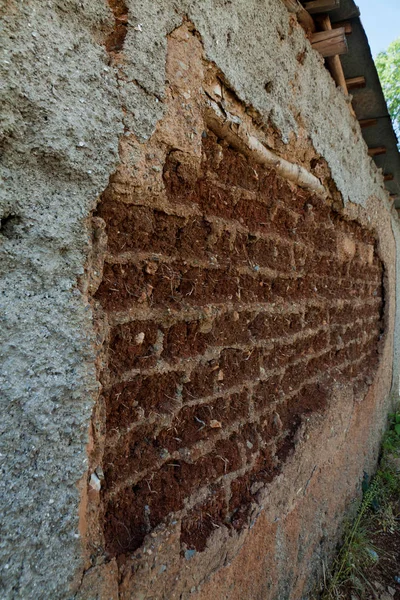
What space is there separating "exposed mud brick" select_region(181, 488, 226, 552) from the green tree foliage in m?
12.3

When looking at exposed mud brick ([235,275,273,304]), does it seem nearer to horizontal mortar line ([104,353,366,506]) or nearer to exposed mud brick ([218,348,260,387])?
exposed mud brick ([218,348,260,387])

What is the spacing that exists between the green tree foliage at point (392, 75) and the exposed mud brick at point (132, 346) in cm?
1231

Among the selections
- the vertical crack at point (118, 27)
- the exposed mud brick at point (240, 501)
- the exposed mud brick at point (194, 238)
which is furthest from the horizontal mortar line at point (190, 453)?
the vertical crack at point (118, 27)

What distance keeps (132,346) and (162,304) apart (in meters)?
0.18

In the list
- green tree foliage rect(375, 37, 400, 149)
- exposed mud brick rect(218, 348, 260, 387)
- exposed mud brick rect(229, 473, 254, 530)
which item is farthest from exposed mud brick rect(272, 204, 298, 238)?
green tree foliage rect(375, 37, 400, 149)

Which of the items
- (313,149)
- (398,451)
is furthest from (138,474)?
(398,451)

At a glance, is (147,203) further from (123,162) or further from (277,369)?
(277,369)

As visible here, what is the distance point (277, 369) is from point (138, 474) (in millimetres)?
973

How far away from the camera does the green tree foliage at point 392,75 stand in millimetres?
11273

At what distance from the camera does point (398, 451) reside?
421 centimetres

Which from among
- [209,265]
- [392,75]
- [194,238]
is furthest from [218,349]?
[392,75]

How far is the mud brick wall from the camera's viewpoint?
118 centimetres

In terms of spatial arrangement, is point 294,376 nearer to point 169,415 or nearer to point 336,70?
point 169,415

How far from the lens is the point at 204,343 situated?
58.9 inches
